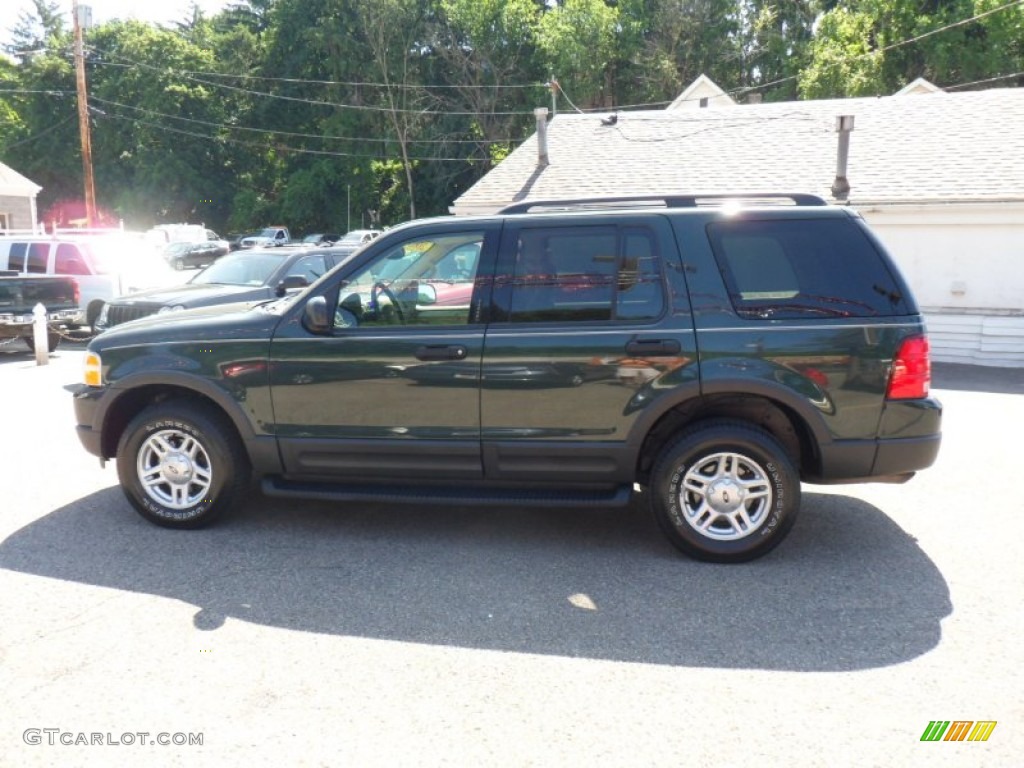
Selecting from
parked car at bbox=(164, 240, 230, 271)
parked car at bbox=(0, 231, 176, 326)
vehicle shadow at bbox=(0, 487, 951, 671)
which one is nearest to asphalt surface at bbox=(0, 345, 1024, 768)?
vehicle shadow at bbox=(0, 487, 951, 671)

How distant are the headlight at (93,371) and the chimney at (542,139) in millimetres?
15465

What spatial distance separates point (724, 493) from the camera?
479 cm

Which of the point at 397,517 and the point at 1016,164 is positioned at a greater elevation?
the point at 1016,164

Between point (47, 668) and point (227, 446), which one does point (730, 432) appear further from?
point (47, 668)

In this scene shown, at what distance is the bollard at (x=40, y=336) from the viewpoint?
12.6m

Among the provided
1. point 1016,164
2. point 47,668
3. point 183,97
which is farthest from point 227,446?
point 183,97

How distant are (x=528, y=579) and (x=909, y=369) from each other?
7.46ft

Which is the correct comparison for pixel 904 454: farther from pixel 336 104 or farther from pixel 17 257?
pixel 336 104

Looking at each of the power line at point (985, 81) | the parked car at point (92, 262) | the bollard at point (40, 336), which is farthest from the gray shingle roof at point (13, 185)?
the power line at point (985, 81)

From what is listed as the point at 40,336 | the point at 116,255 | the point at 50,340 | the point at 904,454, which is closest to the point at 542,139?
the point at 116,255

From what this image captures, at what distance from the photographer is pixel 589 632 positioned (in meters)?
4.04

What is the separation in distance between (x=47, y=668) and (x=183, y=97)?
54699 millimetres

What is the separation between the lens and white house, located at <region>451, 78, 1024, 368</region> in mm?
14156

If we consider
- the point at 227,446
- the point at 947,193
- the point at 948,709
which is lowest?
the point at 948,709
